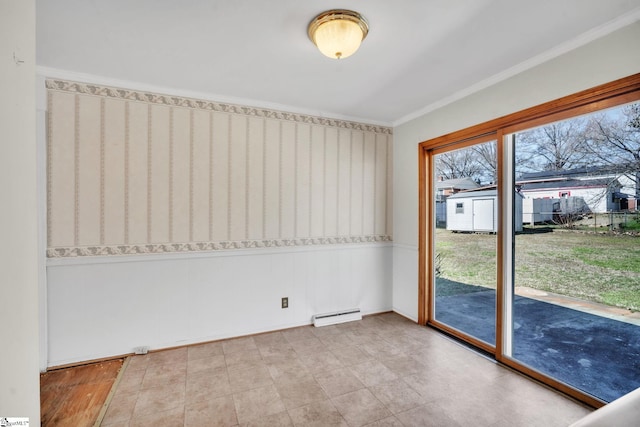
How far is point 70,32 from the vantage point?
1.99 metres

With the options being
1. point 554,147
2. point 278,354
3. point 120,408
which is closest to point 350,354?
point 278,354

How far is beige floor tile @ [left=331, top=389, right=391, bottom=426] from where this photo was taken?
1932 millimetres

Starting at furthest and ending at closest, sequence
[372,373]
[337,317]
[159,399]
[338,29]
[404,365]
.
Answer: [337,317] → [404,365] → [372,373] → [159,399] → [338,29]

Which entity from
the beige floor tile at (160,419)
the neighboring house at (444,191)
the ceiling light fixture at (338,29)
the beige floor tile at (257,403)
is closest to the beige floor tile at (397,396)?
the beige floor tile at (257,403)

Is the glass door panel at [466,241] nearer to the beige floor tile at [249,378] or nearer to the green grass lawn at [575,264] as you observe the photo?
the green grass lawn at [575,264]

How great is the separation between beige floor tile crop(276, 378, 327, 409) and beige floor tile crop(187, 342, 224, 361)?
834 mm

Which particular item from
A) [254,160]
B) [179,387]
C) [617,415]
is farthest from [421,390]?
[254,160]

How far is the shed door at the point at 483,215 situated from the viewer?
2816 millimetres

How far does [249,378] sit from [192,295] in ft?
3.40

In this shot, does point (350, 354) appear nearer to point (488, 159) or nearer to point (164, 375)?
point (164, 375)

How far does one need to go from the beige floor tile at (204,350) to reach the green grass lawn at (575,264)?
2.68 metres

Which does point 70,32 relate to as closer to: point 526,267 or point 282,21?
point 282,21

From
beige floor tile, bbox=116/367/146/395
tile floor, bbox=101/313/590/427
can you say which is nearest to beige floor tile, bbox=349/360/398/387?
tile floor, bbox=101/313/590/427

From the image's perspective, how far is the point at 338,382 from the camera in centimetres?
234
